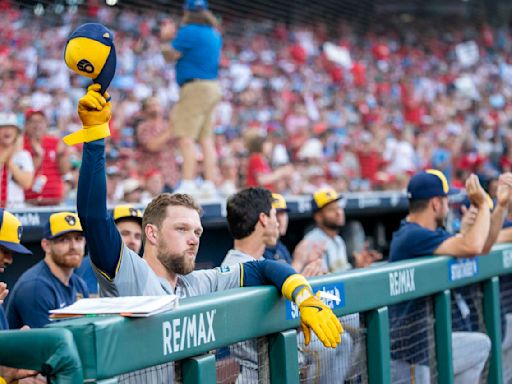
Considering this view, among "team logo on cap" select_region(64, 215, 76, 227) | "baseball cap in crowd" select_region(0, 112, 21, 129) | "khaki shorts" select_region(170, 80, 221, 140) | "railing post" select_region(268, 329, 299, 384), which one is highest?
"khaki shorts" select_region(170, 80, 221, 140)

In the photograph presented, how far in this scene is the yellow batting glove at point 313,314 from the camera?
2660mm

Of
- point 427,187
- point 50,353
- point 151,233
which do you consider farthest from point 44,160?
point 50,353

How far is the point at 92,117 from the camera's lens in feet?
8.34

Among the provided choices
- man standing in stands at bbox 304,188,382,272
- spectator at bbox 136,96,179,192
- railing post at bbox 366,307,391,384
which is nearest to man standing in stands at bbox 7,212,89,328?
railing post at bbox 366,307,391,384

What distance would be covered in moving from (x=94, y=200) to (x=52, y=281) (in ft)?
6.24

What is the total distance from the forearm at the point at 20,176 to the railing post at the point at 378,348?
3.29 meters

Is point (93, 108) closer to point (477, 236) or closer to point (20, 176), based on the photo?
point (477, 236)

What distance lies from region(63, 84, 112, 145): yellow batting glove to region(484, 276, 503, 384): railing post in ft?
8.12

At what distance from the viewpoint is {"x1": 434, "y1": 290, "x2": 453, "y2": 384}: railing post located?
3803 mm

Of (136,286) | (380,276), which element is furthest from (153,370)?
(380,276)

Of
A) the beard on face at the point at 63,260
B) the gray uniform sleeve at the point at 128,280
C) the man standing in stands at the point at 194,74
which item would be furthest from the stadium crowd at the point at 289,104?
the gray uniform sleeve at the point at 128,280

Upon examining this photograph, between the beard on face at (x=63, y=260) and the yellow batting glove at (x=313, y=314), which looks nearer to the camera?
the yellow batting glove at (x=313, y=314)

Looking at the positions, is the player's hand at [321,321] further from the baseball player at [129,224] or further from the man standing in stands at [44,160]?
the man standing in stands at [44,160]

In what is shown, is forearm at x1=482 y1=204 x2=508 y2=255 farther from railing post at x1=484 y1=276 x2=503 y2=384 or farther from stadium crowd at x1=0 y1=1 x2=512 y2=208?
stadium crowd at x1=0 y1=1 x2=512 y2=208
